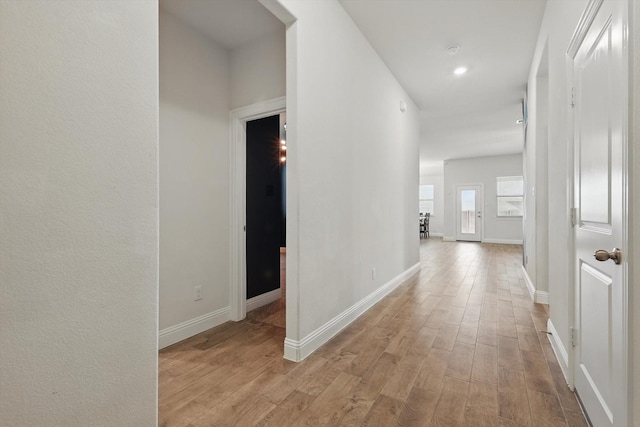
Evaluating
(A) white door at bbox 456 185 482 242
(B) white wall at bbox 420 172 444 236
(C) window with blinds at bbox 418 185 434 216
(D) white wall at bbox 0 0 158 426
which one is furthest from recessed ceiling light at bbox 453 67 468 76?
(C) window with blinds at bbox 418 185 434 216

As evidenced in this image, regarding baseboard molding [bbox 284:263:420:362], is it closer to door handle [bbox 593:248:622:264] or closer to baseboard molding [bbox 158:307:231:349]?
baseboard molding [bbox 158:307:231:349]

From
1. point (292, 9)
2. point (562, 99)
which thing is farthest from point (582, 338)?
point (292, 9)

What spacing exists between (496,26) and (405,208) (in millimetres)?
2482

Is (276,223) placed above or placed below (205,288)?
above

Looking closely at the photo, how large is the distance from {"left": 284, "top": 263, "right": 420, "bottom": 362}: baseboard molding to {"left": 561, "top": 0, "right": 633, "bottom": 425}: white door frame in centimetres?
157

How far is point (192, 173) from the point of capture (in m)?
2.65

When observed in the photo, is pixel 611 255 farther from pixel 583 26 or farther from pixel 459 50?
pixel 459 50

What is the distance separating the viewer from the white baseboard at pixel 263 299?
330cm

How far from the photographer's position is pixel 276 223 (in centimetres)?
376

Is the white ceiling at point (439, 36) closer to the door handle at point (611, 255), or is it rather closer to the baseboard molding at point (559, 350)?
the door handle at point (611, 255)

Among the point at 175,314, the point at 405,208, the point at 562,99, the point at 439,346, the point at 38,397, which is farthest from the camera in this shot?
the point at 405,208

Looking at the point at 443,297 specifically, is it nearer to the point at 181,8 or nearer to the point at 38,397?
the point at 38,397

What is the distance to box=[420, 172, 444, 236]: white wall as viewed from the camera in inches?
495

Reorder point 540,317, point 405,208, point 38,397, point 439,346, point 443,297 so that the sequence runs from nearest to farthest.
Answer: point 38,397 → point 439,346 → point 540,317 → point 443,297 → point 405,208
